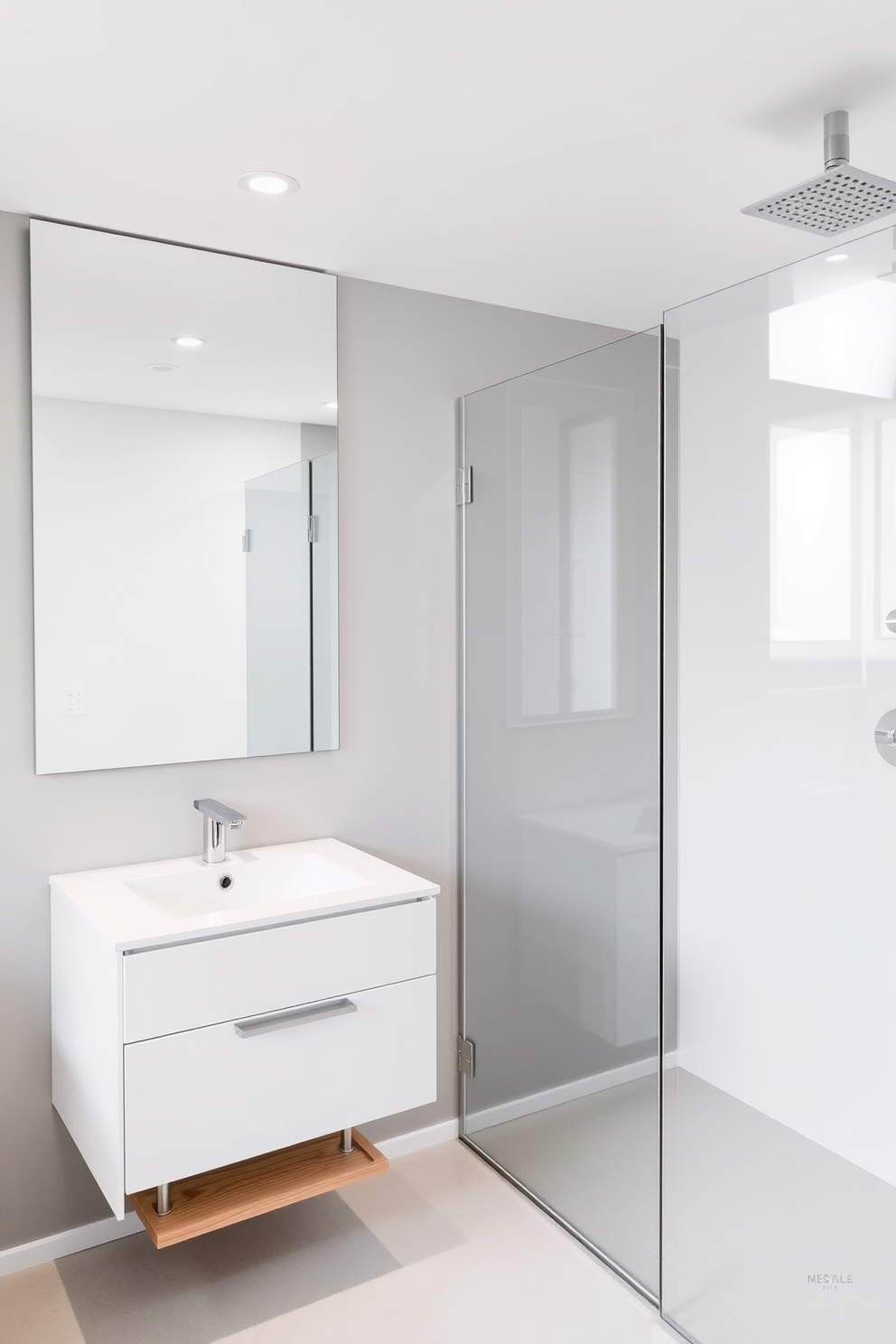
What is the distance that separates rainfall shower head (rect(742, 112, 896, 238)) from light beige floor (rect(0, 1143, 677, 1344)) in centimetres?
216

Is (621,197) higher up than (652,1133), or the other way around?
(621,197)

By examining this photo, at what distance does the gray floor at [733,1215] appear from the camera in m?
1.61

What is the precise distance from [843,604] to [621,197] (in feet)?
3.33

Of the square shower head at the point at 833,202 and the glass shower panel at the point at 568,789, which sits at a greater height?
the square shower head at the point at 833,202

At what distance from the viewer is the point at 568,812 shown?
237cm

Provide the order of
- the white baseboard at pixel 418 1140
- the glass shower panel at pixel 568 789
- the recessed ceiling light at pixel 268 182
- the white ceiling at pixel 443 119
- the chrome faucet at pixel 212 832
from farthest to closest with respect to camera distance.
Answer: the white baseboard at pixel 418 1140 → the chrome faucet at pixel 212 832 → the glass shower panel at pixel 568 789 → the recessed ceiling light at pixel 268 182 → the white ceiling at pixel 443 119

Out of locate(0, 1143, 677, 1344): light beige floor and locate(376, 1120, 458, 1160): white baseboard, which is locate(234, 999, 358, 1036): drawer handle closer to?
locate(0, 1143, 677, 1344): light beige floor

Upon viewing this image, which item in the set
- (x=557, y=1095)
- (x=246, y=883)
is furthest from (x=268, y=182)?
Result: (x=557, y=1095)

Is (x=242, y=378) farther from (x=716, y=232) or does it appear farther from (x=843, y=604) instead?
(x=843, y=604)

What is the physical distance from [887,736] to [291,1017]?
1.20 meters

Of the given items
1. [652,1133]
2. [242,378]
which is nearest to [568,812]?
[652,1133]

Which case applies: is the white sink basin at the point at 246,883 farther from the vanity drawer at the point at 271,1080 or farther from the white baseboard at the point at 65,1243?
the white baseboard at the point at 65,1243

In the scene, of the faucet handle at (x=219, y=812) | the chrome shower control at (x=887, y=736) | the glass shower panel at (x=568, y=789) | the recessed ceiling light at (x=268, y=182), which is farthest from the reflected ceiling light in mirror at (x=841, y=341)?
the faucet handle at (x=219, y=812)

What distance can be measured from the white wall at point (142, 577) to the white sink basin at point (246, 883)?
0.27 metres
